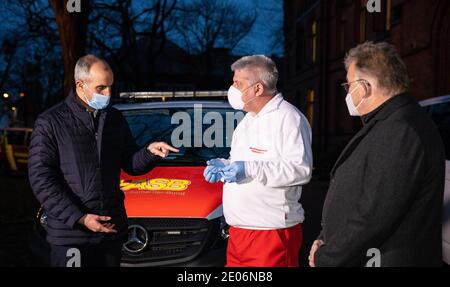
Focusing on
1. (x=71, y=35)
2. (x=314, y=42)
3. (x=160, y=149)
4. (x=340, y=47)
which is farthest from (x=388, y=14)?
(x=160, y=149)

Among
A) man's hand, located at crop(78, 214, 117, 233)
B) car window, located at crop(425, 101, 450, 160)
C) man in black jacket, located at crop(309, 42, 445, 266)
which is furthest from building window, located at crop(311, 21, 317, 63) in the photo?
man in black jacket, located at crop(309, 42, 445, 266)

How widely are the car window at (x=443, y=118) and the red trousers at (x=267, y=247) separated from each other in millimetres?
2657

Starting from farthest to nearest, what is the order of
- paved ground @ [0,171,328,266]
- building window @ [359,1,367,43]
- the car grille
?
building window @ [359,1,367,43], paved ground @ [0,171,328,266], the car grille

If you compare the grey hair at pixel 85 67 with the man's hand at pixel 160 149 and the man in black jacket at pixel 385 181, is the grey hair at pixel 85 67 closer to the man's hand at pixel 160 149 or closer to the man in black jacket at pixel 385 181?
the man's hand at pixel 160 149

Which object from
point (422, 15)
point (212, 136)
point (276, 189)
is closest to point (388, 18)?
point (422, 15)

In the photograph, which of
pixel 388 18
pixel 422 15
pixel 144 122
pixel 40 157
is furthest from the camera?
pixel 388 18

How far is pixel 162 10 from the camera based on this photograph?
78.1 feet

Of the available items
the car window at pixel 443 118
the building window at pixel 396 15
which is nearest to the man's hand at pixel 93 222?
the car window at pixel 443 118

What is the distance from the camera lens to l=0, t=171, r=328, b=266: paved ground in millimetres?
Answer: 5816

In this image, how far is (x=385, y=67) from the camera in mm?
2158

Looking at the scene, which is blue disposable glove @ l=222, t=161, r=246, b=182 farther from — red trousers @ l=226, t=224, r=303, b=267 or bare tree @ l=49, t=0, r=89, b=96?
bare tree @ l=49, t=0, r=89, b=96

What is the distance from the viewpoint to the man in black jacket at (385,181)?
1.95m
